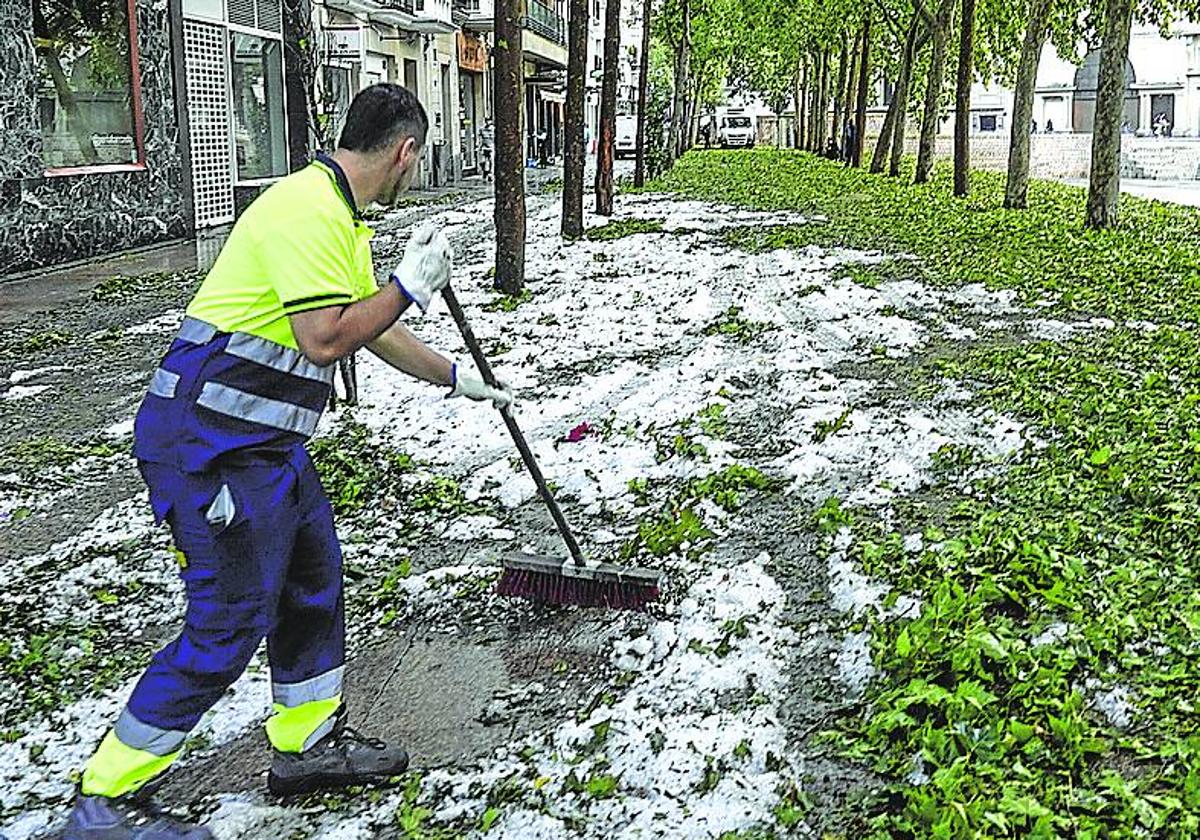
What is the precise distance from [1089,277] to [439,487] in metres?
7.80

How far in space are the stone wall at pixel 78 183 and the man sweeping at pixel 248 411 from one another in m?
11.9

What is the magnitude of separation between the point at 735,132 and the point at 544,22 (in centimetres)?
2638

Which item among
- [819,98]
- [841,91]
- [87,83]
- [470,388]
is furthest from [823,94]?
[470,388]

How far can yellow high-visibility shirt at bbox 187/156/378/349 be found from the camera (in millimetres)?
3160

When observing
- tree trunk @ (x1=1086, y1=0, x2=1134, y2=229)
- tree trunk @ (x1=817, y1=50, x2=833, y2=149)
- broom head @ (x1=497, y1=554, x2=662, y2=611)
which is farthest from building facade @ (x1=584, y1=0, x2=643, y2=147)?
broom head @ (x1=497, y1=554, x2=662, y2=611)

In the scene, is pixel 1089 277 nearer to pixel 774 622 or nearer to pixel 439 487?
pixel 439 487

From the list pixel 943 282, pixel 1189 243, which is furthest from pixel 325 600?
pixel 1189 243

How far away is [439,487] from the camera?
6.42 m

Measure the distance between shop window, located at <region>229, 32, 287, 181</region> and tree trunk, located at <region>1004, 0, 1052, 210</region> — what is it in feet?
37.5

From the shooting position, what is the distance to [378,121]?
338 cm

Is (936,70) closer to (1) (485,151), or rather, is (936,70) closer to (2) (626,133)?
(1) (485,151)

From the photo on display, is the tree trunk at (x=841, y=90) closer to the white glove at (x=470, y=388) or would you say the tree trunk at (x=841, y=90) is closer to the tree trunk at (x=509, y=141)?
the tree trunk at (x=509, y=141)

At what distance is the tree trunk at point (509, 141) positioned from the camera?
453 inches

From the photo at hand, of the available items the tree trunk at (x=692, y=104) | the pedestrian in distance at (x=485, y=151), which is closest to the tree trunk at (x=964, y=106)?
the pedestrian in distance at (x=485, y=151)
